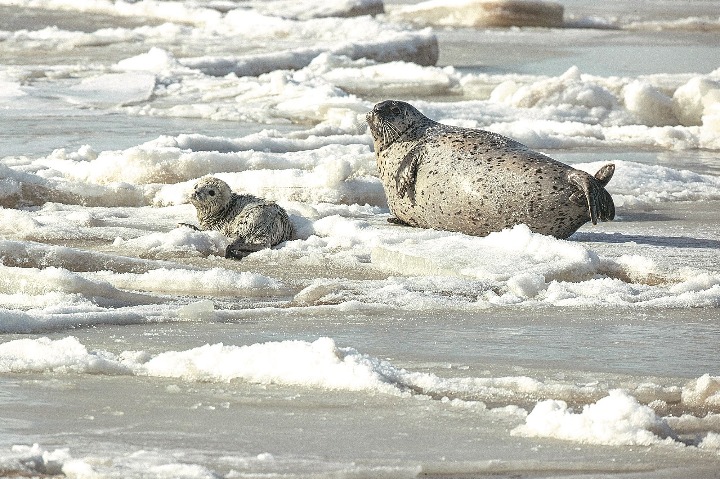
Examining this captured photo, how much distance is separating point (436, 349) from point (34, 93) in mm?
9222

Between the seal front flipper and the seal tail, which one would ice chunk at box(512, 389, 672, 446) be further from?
the seal front flipper

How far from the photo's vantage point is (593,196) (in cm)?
607

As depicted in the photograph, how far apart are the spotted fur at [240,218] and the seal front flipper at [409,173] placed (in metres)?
0.72

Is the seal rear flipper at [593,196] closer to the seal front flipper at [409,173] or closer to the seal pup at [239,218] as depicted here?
the seal front flipper at [409,173]

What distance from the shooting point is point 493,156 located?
652cm

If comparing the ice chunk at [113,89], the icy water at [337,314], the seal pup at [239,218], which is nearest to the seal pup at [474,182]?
the icy water at [337,314]

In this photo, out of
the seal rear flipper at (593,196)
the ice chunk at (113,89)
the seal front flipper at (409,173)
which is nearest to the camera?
the seal rear flipper at (593,196)

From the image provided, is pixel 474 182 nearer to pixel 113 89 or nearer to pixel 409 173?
pixel 409 173

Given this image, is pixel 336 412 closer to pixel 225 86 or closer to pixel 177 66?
pixel 225 86

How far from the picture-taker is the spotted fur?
241 inches

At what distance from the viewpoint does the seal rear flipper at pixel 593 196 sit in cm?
606

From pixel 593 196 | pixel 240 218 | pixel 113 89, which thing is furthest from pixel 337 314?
pixel 113 89

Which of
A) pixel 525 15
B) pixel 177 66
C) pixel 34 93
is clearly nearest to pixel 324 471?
pixel 34 93

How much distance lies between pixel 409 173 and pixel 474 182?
45cm
